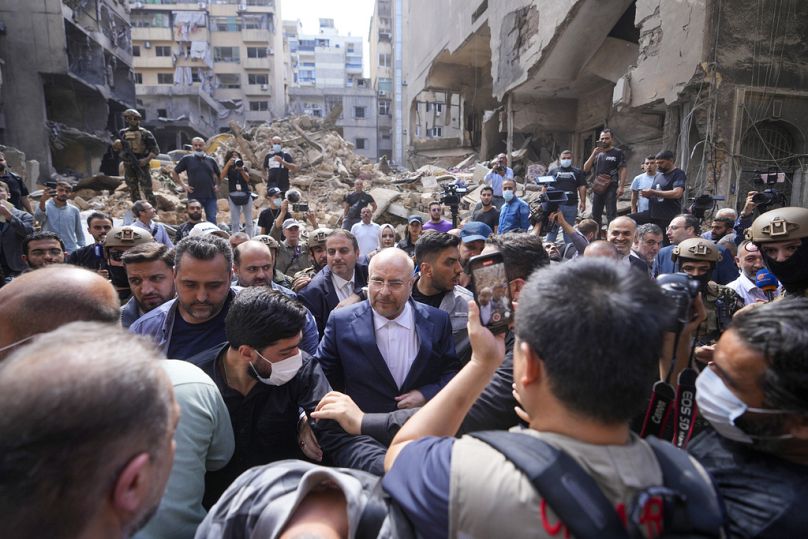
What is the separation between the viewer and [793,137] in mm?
8883

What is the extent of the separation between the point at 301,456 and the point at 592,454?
1580 mm

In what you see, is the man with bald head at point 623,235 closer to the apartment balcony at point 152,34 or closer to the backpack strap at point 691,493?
the backpack strap at point 691,493

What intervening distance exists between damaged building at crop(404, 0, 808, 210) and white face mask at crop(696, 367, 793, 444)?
7817 millimetres

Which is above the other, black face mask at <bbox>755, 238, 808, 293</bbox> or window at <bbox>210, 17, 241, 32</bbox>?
window at <bbox>210, 17, 241, 32</bbox>

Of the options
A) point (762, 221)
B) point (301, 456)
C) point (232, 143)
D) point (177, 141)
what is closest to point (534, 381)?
point (301, 456)

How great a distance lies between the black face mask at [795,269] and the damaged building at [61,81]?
873 inches

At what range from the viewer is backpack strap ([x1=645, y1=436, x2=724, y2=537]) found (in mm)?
927

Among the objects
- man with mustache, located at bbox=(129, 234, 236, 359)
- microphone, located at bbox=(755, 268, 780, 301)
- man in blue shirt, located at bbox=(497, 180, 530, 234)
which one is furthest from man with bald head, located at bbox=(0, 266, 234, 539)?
man in blue shirt, located at bbox=(497, 180, 530, 234)

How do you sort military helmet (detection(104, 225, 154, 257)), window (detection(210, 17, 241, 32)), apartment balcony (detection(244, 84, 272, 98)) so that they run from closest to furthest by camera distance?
military helmet (detection(104, 225, 154, 257)) → window (detection(210, 17, 241, 32)) → apartment balcony (detection(244, 84, 272, 98))

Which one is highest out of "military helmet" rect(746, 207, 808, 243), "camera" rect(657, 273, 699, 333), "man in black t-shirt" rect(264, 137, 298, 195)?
"man in black t-shirt" rect(264, 137, 298, 195)

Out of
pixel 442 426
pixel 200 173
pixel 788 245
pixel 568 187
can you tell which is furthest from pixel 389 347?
pixel 200 173

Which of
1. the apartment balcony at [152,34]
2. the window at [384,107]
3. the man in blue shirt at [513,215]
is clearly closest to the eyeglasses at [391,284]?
the man in blue shirt at [513,215]

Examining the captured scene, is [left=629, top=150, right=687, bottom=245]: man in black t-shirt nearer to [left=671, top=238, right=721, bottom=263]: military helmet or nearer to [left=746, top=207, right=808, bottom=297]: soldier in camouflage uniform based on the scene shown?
[left=671, top=238, right=721, bottom=263]: military helmet

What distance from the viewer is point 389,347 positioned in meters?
2.62
